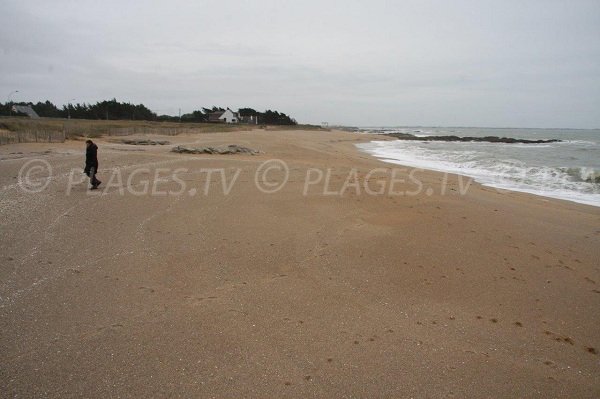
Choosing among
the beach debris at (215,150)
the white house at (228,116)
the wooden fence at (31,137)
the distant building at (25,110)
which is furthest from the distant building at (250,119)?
the beach debris at (215,150)

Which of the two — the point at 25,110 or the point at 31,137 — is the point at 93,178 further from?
the point at 25,110

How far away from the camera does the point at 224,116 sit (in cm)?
9731

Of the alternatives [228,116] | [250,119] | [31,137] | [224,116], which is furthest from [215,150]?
[250,119]

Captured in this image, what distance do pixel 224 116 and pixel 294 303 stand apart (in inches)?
3852

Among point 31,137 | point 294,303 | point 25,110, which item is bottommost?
point 294,303

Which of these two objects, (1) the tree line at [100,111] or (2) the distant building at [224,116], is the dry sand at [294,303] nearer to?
(1) the tree line at [100,111]

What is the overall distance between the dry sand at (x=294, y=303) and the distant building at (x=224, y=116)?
92603 mm

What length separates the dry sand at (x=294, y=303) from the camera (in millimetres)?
3102

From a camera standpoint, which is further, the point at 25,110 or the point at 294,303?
the point at 25,110

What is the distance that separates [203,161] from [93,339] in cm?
1231

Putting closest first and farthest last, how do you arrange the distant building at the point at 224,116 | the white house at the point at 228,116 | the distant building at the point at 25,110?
1. the distant building at the point at 25,110
2. the white house at the point at 228,116
3. the distant building at the point at 224,116

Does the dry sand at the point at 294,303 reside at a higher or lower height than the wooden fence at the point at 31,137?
lower

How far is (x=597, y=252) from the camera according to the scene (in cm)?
620

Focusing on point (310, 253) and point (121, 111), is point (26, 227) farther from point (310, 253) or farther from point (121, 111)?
point (121, 111)
